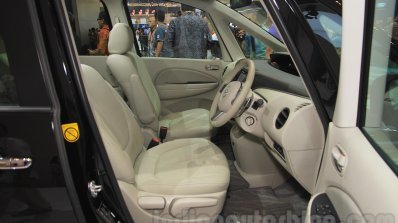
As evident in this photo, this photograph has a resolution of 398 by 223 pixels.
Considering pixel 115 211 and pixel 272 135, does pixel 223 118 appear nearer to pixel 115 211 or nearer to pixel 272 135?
pixel 272 135

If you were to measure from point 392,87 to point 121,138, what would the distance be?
43.2 inches

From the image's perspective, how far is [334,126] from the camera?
3.33 feet

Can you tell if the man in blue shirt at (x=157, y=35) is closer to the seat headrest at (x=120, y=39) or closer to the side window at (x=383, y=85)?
the seat headrest at (x=120, y=39)

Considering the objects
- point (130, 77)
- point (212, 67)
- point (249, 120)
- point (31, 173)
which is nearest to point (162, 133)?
point (130, 77)

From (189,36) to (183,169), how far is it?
6.61 feet

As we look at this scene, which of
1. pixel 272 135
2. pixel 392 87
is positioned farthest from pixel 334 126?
pixel 272 135

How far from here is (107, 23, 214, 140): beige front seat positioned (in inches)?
86.7

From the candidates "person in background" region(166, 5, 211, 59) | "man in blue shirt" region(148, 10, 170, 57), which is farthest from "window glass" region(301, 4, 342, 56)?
"man in blue shirt" region(148, 10, 170, 57)

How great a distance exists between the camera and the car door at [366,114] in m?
0.84

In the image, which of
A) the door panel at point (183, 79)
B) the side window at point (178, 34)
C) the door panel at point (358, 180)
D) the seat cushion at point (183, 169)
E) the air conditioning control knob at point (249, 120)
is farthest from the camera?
the side window at point (178, 34)

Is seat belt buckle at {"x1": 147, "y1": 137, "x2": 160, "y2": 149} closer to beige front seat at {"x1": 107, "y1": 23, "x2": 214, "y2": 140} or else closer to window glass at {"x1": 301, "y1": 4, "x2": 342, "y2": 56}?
beige front seat at {"x1": 107, "y1": 23, "x2": 214, "y2": 140}

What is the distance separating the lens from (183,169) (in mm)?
1587

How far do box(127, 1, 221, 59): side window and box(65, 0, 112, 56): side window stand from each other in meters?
0.26

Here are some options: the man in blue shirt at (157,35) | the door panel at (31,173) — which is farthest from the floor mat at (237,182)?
the man in blue shirt at (157,35)
